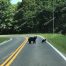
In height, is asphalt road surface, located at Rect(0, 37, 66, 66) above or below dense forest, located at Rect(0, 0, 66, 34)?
above

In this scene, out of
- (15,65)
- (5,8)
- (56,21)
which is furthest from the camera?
(5,8)

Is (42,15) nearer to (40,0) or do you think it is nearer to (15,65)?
(40,0)

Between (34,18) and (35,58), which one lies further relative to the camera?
(34,18)

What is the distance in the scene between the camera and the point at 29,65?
16172 mm

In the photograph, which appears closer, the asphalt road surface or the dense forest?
the asphalt road surface

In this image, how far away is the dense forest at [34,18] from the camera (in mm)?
100625

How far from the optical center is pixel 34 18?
103 m

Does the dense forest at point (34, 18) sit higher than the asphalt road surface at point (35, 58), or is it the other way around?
the asphalt road surface at point (35, 58)

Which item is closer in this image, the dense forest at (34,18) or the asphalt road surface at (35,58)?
the asphalt road surface at (35,58)

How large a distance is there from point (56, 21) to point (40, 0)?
14811 millimetres

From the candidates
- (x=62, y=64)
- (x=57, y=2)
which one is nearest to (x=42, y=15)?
(x=57, y=2)

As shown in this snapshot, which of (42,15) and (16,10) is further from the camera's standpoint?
(16,10)

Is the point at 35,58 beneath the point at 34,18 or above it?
above

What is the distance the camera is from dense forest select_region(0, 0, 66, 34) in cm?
10062
